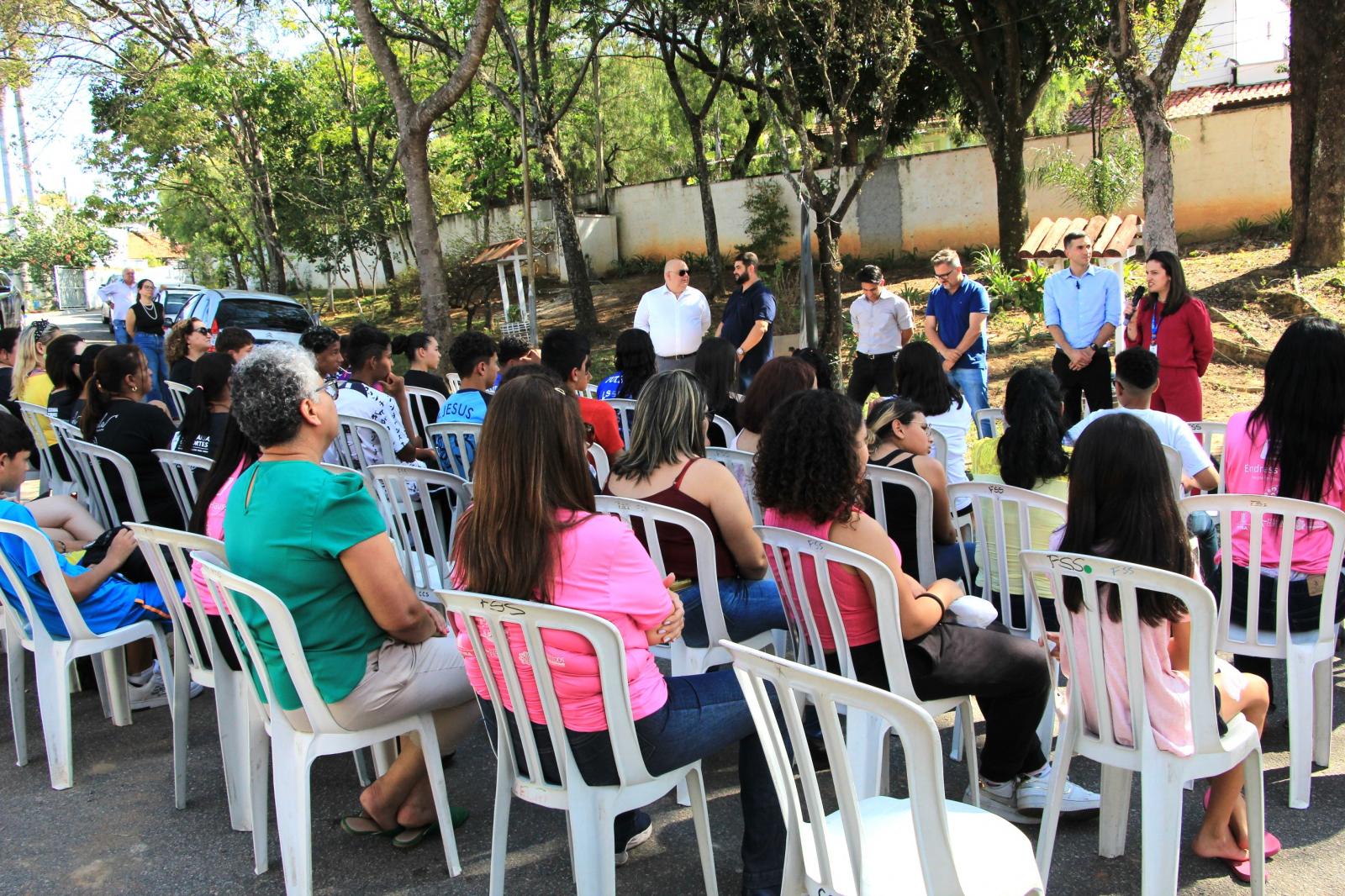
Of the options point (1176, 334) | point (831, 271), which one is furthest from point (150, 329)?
point (1176, 334)

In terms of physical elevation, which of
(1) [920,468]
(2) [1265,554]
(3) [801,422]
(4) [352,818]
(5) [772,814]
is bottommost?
(4) [352,818]

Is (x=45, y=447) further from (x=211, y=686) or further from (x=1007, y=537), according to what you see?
(x=1007, y=537)

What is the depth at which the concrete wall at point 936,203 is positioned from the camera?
17.2 m

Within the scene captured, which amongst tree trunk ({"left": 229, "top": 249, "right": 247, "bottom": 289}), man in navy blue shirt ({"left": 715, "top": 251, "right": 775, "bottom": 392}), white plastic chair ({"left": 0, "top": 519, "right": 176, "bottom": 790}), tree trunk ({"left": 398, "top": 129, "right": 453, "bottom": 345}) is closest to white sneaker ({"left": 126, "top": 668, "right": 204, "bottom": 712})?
white plastic chair ({"left": 0, "top": 519, "right": 176, "bottom": 790})

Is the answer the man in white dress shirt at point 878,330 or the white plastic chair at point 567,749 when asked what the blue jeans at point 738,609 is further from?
the man in white dress shirt at point 878,330

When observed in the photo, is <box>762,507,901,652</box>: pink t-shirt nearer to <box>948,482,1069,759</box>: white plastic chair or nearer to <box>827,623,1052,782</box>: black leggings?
<box>827,623,1052,782</box>: black leggings

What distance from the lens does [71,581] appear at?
3.64 metres

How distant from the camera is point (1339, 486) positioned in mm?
3346

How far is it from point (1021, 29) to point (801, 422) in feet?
48.3

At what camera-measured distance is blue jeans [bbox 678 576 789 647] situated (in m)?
3.46

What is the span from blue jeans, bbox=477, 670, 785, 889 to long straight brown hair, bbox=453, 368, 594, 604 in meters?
Answer: 0.40

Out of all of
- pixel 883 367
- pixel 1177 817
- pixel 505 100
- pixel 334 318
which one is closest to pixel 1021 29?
pixel 505 100

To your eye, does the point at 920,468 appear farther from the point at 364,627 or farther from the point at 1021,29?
the point at 1021,29

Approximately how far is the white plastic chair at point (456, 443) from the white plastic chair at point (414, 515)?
64 cm
